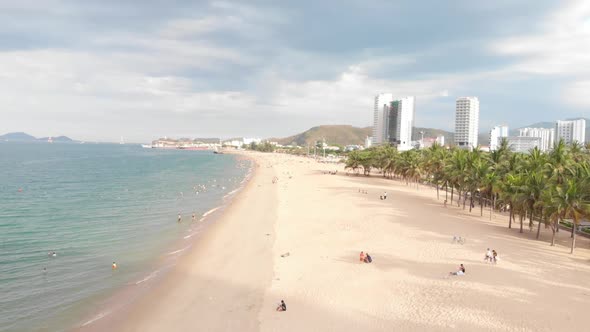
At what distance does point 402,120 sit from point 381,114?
2018 cm

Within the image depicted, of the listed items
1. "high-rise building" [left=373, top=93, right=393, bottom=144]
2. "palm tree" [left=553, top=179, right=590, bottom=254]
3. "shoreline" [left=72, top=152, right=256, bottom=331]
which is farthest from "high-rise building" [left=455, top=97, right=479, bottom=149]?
"shoreline" [left=72, top=152, right=256, bottom=331]

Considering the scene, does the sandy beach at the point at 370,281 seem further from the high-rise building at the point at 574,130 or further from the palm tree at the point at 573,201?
the high-rise building at the point at 574,130

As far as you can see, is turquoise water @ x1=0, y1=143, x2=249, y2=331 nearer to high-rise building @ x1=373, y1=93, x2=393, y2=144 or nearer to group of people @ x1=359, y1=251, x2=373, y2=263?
group of people @ x1=359, y1=251, x2=373, y2=263

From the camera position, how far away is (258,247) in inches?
964

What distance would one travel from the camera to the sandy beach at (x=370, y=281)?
1365 cm

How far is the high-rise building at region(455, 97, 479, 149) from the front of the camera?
526ft

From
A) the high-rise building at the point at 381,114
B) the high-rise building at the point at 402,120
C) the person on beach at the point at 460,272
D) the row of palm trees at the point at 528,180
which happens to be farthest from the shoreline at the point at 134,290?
the high-rise building at the point at 381,114

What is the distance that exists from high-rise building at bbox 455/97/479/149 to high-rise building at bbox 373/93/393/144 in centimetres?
3197

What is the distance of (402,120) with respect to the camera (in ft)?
508

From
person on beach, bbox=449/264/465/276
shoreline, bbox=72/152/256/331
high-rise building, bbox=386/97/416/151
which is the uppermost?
high-rise building, bbox=386/97/416/151

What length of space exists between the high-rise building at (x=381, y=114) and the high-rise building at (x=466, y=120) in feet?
105

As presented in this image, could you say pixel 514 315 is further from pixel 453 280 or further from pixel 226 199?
pixel 226 199

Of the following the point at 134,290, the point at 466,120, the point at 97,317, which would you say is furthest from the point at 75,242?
the point at 466,120

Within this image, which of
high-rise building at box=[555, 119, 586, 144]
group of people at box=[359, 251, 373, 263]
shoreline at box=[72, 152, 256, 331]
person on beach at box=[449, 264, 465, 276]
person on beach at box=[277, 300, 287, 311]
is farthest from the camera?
high-rise building at box=[555, 119, 586, 144]
